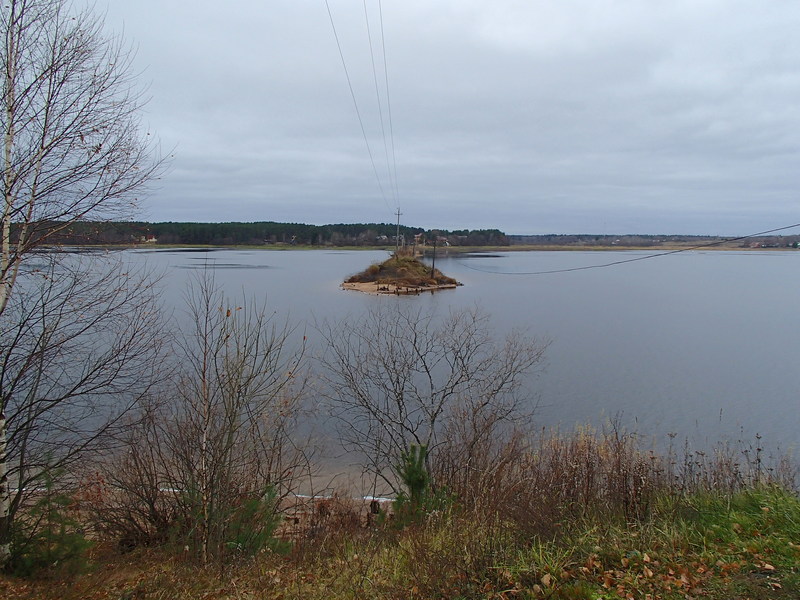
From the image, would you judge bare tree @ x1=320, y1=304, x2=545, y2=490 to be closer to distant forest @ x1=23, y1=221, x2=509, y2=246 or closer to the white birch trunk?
the white birch trunk

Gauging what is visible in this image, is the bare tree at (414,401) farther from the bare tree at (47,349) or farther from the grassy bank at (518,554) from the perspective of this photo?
the bare tree at (47,349)

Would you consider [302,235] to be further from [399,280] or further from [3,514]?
[3,514]

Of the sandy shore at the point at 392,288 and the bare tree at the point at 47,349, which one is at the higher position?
the bare tree at the point at 47,349

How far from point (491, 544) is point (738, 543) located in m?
2.06

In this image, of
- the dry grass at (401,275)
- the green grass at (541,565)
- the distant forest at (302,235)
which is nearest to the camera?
the green grass at (541,565)

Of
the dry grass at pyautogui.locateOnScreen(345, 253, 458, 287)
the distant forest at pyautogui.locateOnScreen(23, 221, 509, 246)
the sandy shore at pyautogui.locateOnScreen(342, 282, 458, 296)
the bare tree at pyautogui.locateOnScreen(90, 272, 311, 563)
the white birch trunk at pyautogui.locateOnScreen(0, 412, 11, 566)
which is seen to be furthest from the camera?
the distant forest at pyautogui.locateOnScreen(23, 221, 509, 246)

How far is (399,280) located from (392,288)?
10.7ft

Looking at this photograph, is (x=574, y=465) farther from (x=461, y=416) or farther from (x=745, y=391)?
(x=745, y=391)

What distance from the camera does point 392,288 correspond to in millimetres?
48656

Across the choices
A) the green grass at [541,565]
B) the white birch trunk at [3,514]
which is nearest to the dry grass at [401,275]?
the white birch trunk at [3,514]

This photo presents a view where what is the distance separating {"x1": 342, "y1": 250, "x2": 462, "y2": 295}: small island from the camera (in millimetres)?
47431

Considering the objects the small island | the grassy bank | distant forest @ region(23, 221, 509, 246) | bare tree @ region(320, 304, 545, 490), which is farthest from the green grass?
distant forest @ region(23, 221, 509, 246)

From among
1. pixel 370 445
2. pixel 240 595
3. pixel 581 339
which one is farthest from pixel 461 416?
pixel 581 339

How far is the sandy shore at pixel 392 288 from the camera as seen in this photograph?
4541 centimetres
